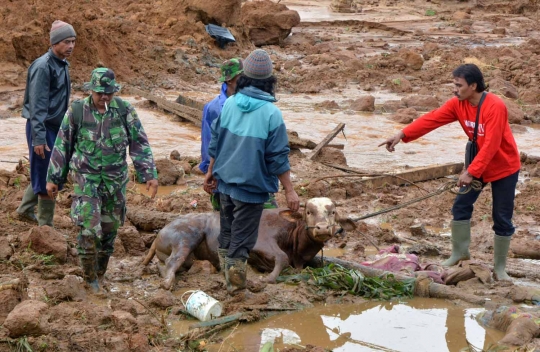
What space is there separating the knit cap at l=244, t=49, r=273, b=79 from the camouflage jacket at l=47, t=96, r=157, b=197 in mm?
1008

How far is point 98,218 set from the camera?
20.7 ft

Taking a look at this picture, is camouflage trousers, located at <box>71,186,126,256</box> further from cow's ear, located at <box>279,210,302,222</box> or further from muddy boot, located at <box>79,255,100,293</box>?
cow's ear, located at <box>279,210,302,222</box>

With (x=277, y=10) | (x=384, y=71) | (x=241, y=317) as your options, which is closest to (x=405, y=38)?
(x=277, y=10)

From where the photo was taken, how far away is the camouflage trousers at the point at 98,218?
6.25 meters

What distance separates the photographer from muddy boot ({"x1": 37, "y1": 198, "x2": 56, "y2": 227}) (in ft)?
25.0

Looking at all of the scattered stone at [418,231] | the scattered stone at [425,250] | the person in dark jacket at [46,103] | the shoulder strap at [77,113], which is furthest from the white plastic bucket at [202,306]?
the scattered stone at [418,231]

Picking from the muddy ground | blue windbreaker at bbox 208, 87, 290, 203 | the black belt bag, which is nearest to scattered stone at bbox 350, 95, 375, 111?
the muddy ground

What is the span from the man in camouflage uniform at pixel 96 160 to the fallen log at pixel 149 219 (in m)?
1.84

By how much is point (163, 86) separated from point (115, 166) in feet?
44.5

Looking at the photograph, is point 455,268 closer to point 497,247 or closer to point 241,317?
point 497,247

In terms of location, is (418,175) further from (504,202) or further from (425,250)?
(504,202)

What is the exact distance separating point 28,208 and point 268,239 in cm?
254

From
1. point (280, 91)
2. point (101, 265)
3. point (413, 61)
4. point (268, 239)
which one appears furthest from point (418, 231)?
point (413, 61)

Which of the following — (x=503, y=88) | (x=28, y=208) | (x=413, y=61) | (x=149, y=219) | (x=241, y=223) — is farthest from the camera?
(x=413, y=61)
